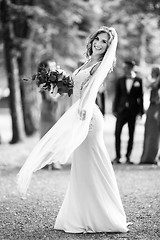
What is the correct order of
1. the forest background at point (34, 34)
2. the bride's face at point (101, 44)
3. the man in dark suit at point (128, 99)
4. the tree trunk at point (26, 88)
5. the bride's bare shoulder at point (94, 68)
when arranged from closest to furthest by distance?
Result: the bride's bare shoulder at point (94, 68) → the bride's face at point (101, 44) → the man in dark suit at point (128, 99) → the forest background at point (34, 34) → the tree trunk at point (26, 88)

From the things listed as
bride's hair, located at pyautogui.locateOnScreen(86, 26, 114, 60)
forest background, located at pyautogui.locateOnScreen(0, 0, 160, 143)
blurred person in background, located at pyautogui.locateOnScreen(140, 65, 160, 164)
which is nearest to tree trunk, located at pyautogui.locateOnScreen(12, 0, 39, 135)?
forest background, located at pyautogui.locateOnScreen(0, 0, 160, 143)

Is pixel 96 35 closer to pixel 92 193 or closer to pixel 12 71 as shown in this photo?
pixel 92 193

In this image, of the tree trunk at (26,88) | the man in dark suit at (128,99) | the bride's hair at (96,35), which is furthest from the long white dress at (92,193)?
the tree trunk at (26,88)

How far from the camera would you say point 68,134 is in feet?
21.9

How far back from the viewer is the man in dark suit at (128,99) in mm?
13562

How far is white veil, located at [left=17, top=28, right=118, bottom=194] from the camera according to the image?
6574 mm

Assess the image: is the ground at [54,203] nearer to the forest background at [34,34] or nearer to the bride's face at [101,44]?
the bride's face at [101,44]

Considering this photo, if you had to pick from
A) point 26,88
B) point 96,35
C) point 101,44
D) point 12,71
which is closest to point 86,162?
point 101,44

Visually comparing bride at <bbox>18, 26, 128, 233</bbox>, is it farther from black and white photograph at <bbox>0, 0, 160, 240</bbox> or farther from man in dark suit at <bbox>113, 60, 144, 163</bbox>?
man in dark suit at <bbox>113, 60, 144, 163</bbox>

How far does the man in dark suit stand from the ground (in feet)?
3.84

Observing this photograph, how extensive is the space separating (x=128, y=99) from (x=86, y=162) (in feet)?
23.1

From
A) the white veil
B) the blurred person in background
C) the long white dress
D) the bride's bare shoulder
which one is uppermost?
the bride's bare shoulder

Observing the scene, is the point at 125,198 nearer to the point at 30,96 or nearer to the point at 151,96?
the point at 151,96

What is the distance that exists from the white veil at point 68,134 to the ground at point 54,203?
0.67m
